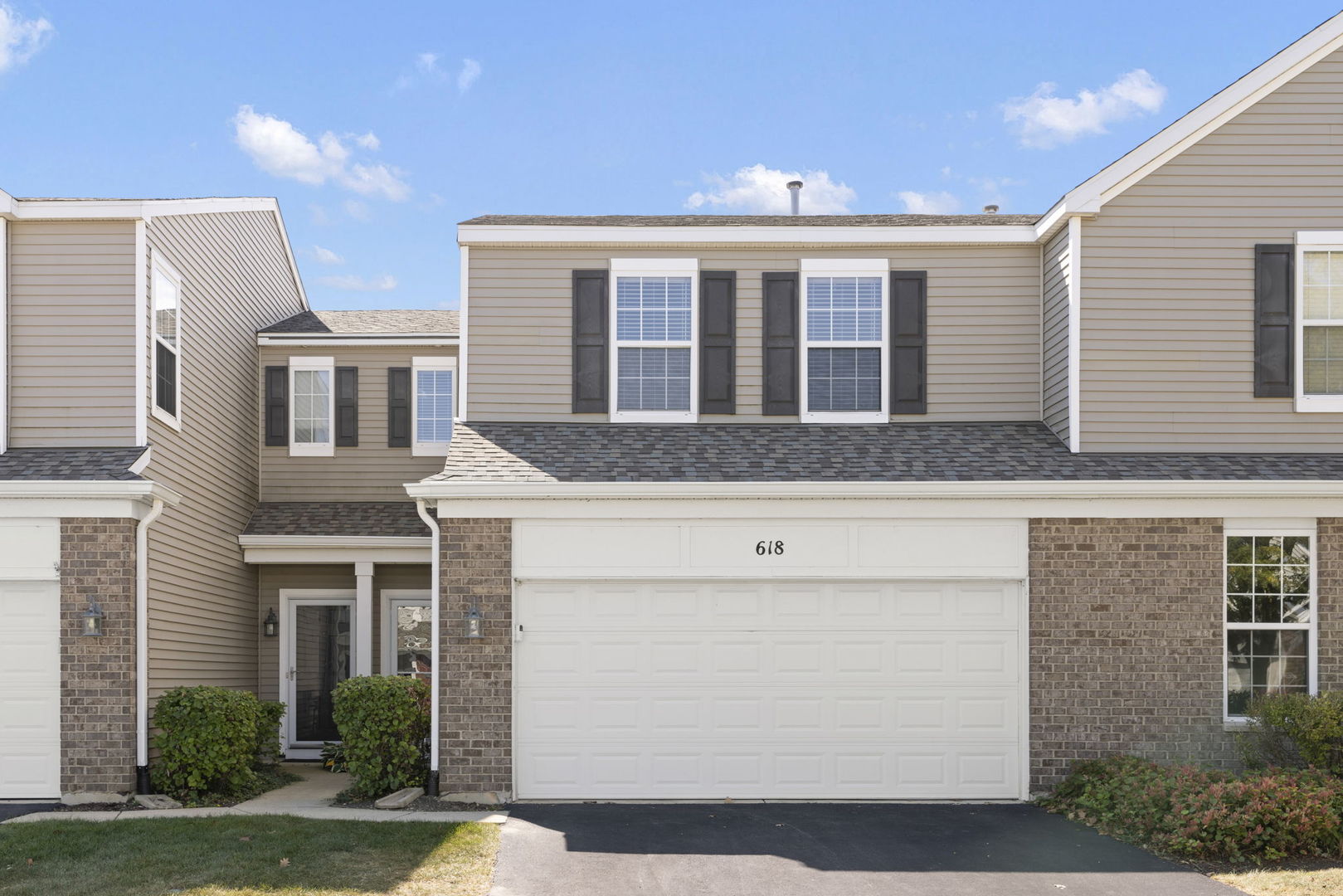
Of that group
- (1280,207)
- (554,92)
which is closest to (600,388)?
(1280,207)

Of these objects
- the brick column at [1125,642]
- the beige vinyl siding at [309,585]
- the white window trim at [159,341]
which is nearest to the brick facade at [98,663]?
the white window trim at [159,341]

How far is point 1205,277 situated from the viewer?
11852 mm

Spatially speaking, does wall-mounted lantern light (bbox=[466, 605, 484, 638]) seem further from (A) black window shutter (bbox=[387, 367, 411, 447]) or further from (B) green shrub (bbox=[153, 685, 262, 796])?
(A) black window shutter (bbox=[387, 367, 411, 447])

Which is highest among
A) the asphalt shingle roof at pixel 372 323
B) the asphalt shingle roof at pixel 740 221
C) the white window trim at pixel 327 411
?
the asphalt shingle roof at pixel 740 221

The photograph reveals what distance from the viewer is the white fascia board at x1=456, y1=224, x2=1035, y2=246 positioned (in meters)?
12.5

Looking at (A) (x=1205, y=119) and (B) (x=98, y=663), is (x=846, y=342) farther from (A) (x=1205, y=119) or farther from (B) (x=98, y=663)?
(B) (x=98, y=663)

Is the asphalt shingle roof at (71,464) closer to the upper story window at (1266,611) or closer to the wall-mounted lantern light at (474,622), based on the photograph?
the wall-mounted lantern light at (474,622)

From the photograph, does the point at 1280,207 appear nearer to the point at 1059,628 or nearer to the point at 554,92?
the point at 1059,628

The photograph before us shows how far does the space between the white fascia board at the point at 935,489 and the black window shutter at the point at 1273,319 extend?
1340 millimetres

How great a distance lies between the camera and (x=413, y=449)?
15117 millimetres

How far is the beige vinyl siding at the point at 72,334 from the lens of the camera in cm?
1139

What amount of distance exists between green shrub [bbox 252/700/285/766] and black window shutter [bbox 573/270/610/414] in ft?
14.4

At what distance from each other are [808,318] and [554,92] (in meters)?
20.1

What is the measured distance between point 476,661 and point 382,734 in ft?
3.46
